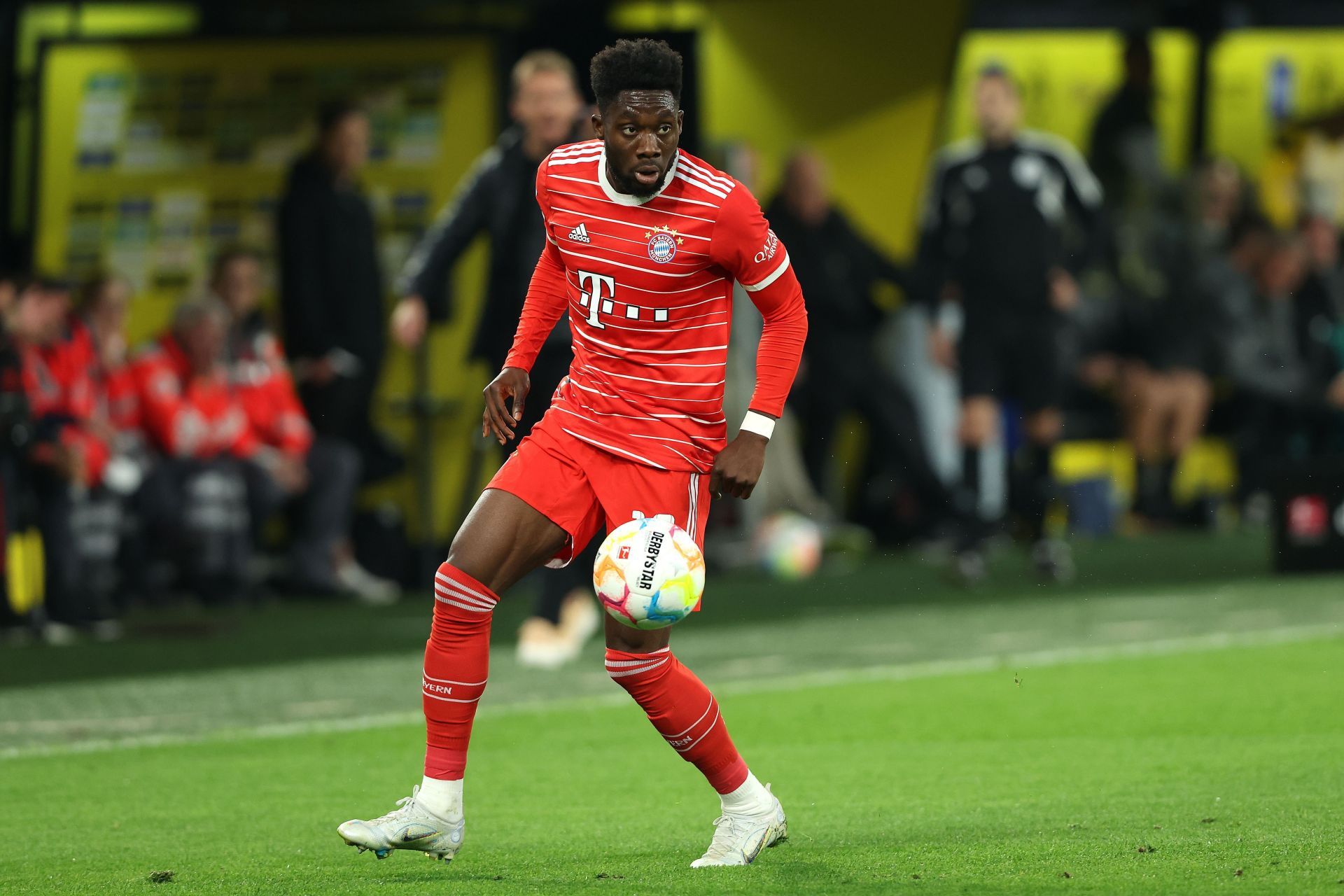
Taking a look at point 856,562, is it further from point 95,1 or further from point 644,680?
point 644,680

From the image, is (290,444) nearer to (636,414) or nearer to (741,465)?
(636,414)

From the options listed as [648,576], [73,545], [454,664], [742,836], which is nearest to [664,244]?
[648,576]

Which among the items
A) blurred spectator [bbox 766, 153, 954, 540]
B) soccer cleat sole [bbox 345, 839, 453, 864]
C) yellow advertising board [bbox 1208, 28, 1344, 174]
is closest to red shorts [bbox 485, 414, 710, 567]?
soccer cleat sole [bbox 345, 839, 453, 864]

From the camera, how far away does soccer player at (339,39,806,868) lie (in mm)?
5453

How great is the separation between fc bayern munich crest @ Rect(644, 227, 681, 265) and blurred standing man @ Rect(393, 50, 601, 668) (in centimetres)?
397

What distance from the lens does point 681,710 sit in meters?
5.60

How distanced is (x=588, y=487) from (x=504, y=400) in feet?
1.21

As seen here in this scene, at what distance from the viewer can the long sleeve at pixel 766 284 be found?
552cm

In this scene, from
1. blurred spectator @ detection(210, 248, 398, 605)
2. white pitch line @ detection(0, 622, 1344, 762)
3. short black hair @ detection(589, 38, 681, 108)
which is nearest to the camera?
short black hair @ detection(589, 38, 681, 108)

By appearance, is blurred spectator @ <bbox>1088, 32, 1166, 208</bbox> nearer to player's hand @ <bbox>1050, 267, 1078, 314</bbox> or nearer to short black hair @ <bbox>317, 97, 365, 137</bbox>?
player's hand @ <bbox>1050, 267, 1078, 314</bbox>

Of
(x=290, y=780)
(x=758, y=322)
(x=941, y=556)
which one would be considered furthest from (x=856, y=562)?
(x=290, y=780)

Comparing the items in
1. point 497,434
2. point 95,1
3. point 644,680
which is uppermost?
point 95,1

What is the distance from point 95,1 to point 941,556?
22.5 feet

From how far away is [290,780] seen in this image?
7023 mm
